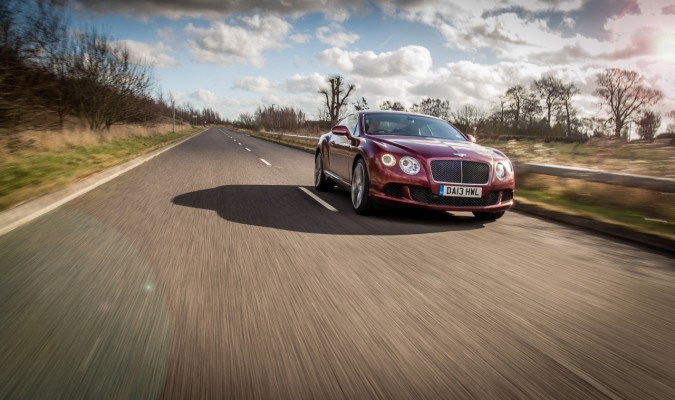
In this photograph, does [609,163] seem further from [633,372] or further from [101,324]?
[101,324]

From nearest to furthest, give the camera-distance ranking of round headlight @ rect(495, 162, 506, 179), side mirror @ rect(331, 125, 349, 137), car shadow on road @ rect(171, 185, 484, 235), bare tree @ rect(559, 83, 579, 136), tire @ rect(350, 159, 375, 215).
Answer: car shadow on road @ rect(171, 185, 484, 235), round headlight @ rect(495, 162, 506, 179), tire @ rect(350, 159, 375, 215), side mirror @ rect(331, 125, 349, 137), bare tree @ rect(559, 83, 579, 136)

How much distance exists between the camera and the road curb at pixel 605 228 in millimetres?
4945

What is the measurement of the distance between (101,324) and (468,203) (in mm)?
4397

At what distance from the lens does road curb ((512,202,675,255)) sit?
16.2 ft

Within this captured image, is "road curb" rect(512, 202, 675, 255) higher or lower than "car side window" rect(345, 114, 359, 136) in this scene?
lower

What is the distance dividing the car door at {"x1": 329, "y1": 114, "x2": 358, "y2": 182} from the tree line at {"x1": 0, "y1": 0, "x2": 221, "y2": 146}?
9.88m

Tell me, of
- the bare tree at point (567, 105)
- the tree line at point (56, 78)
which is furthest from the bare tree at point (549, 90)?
the tree line at point (56, 78)

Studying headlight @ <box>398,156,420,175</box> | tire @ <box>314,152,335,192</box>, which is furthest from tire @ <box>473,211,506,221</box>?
tire @ <box>314,152,335,192</box>

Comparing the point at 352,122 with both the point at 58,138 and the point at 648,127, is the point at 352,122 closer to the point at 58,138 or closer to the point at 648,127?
the point at 648,127

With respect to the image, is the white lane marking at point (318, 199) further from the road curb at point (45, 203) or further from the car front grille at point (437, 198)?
the road curb at point (45, 203)

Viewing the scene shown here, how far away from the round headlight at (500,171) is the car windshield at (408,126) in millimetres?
1195

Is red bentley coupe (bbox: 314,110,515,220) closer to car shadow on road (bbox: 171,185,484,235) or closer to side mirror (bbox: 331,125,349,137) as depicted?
car shadow on road (bbox: 171,185,484,235)

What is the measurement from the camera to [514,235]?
5.26 m

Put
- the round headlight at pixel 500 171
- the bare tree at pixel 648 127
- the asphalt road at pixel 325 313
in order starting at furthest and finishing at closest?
the bare tree at pixel 648 127 → the round headlight at pixel 500 171 → the asphalt road at pixel 325 313
